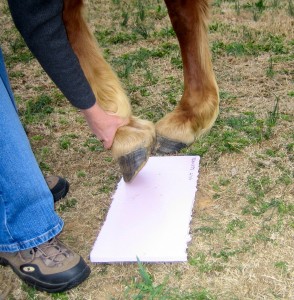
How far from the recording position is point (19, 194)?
1.48 m

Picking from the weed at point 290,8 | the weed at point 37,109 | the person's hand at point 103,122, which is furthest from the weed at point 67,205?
the weed at point 290,8

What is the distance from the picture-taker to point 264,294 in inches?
56.3

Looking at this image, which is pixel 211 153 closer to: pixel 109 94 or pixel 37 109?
pixel 109 94

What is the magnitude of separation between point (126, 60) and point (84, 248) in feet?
4.76

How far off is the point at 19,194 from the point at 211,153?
0.82m

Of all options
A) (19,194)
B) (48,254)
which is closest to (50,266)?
(48,254)

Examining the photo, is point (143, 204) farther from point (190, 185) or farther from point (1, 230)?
point (1, 230)

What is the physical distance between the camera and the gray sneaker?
1547mm

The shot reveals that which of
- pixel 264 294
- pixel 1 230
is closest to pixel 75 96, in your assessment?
pixel 1 230

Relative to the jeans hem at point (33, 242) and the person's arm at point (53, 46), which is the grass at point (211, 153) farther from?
the person's arm at point (53, 46)

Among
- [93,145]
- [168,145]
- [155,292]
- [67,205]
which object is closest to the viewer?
[155,292]

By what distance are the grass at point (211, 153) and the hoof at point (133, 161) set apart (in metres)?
0.23

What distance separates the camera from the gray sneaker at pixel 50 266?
1547mm

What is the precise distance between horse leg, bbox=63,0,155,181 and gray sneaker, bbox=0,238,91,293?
0.97ft
